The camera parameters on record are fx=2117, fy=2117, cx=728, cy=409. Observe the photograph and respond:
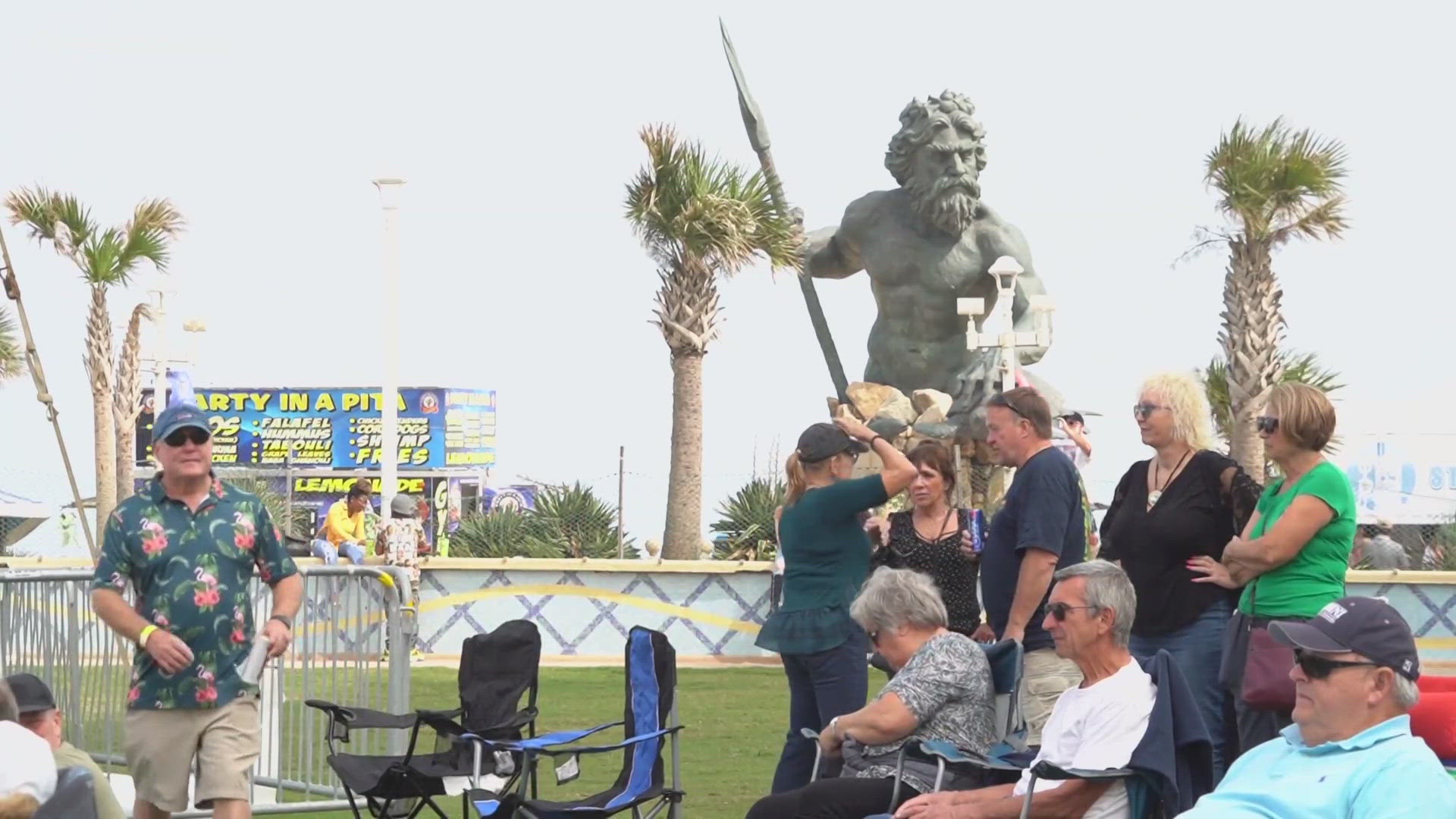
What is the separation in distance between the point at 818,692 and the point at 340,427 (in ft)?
134

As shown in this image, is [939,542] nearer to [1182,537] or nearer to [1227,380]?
[1182,537]

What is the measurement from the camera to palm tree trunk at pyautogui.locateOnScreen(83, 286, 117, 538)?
34.1 metres

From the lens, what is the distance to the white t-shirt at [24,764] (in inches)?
160

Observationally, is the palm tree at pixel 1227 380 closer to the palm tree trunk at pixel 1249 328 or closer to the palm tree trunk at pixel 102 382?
the palm tree trunk at pixel 1249 328

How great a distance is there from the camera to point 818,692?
7184mm

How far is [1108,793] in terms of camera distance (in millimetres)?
5367

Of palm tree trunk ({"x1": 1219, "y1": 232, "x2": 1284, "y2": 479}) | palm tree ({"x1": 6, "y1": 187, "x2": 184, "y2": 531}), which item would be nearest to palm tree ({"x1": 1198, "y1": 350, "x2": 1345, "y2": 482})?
palm tree trunk ({"x1": 1219, "y1": 232, "x2": 1284, "y2": 479})

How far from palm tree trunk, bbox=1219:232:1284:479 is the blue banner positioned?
19.8m

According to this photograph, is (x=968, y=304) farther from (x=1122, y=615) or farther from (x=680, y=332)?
(x=1122, y=615)

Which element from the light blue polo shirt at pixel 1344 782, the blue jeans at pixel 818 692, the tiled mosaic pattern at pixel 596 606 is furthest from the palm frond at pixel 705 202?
the light blue polo shirt at pixel 1344 782

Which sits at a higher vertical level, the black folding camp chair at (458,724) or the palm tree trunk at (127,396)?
the palm tree trunk at (127,396)

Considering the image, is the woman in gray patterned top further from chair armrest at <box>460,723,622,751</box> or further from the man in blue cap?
the man in blue cap

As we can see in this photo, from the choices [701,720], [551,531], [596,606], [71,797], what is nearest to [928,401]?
[596,606]

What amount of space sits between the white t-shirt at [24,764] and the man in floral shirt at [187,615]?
2.01m
